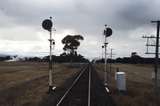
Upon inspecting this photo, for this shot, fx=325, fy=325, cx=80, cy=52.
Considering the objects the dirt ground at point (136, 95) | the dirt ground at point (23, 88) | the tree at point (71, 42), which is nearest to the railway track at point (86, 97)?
the dirt ground at point (136, 95)

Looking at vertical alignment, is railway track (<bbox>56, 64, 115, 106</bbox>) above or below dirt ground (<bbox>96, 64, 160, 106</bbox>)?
above

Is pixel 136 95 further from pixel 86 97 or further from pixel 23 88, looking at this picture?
pixel 23 88

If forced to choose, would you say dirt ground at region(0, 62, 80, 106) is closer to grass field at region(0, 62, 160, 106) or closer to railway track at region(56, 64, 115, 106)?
grass field at region(0, 62, 160, 106)

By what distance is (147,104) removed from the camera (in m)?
17.9

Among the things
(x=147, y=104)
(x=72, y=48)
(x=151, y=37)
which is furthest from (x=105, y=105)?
(x=72, y=48)

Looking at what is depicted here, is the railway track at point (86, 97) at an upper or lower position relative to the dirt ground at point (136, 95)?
upper

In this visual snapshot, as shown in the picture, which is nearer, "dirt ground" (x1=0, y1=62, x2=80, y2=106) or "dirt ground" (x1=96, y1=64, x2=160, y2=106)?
"dirt ground" (x1=0, y1=62, x2=80, y2=106)

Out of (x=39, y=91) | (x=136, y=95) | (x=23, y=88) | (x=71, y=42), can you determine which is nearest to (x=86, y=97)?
(x=136, y=95)

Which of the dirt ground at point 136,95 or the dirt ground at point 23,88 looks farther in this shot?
the dirt ground at point 136,95

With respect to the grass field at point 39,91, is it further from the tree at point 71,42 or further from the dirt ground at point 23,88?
the tree at point 71,42

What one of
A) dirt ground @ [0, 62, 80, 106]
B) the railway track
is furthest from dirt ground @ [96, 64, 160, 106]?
dirt ground @ [0, 62, 80, 106]

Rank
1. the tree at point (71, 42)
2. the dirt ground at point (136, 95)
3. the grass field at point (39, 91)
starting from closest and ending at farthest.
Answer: the grass field at point (39, 91), the dirt ground at point (136, 95), the tree at point (71, 42)

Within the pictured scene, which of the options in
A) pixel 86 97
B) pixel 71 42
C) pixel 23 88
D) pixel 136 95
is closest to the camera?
pixel 86 97

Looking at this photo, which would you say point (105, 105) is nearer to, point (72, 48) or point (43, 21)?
point (43, 21)
